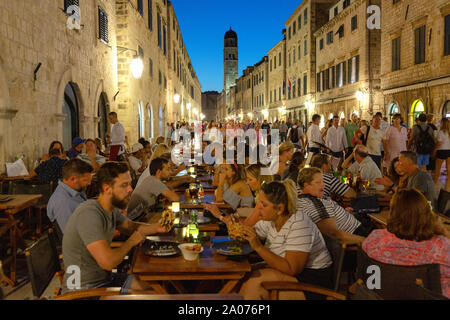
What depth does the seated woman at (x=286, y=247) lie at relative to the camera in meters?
2.92

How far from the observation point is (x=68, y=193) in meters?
3.76

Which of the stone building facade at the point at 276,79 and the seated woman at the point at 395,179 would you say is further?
the stone building facade at the point at 276,79

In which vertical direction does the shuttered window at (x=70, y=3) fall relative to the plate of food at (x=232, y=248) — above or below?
above

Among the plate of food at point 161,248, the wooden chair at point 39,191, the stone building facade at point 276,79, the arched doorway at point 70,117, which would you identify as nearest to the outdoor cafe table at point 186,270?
the plate of food at point 161,248

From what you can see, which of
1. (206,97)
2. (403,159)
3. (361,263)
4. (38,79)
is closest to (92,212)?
(361,263)

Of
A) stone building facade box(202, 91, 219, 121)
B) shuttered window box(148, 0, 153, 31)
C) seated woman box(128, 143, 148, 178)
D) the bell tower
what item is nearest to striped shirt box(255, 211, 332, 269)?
seated woman box(128, 143, 148, 178)

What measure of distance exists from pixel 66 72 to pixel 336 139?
7.36 metres

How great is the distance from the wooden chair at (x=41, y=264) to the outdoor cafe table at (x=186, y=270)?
63 cm

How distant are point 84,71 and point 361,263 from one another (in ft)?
32.8

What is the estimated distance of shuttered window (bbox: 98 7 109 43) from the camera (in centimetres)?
1223

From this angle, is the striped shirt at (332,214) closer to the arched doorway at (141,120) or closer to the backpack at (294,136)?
the backpack at (294,136)

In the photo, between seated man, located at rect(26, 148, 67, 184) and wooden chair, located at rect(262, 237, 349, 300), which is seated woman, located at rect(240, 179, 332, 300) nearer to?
wooden chair, located at rect(262, 237, 349, 300)

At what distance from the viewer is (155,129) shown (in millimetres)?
21516
